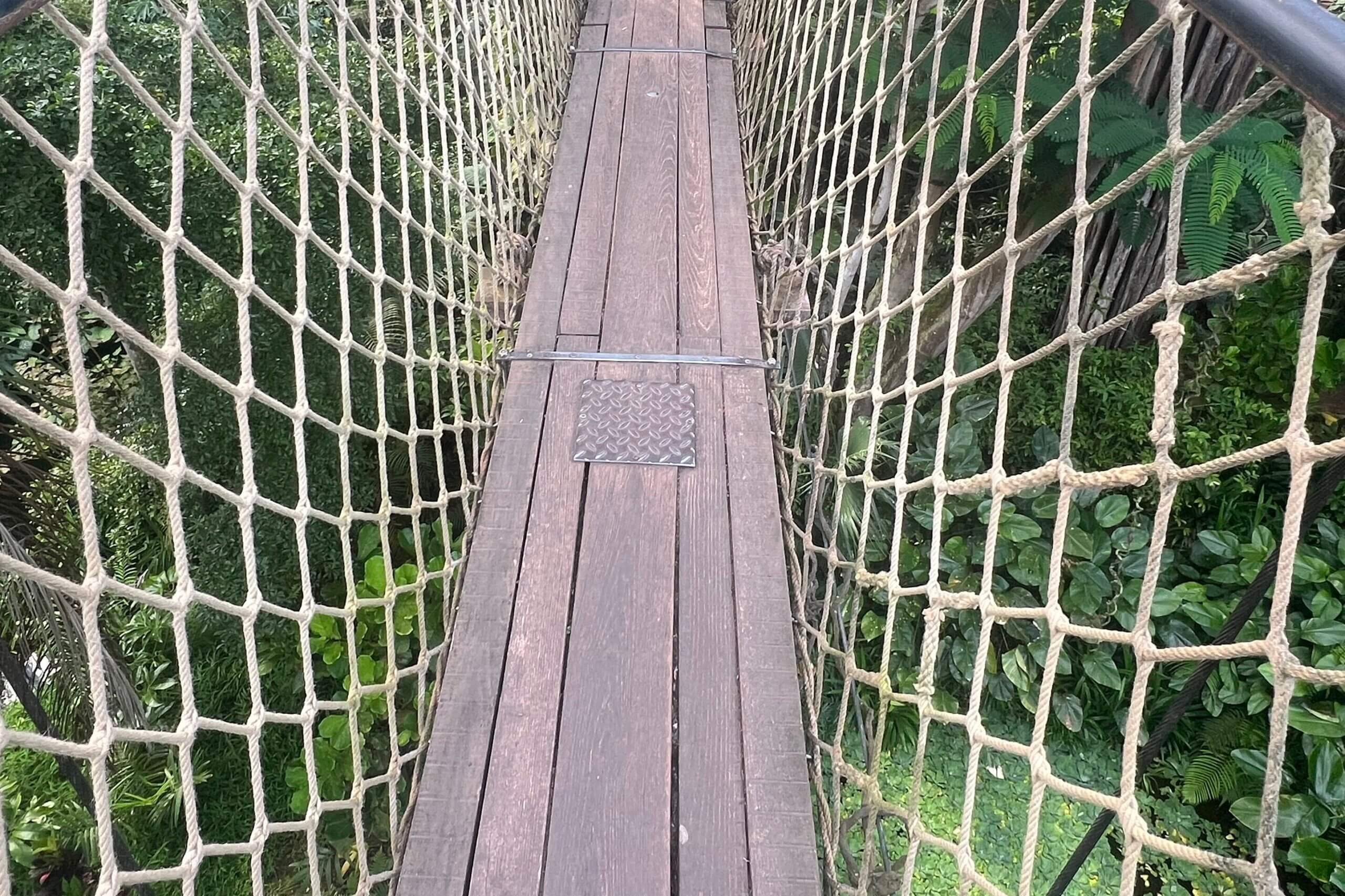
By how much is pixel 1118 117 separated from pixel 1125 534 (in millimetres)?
982

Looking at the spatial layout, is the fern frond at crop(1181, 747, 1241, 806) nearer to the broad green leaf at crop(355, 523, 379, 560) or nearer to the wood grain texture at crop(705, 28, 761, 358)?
the wood grain texture at crop(705, 28, 761, 358)

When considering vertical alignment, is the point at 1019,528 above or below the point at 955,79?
below

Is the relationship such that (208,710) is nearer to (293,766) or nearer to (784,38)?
(293,766)

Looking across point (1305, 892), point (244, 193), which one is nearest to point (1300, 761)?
point (1305, 892)

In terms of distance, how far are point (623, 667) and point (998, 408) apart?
0.60 metres

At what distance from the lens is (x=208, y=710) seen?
2.26 metres

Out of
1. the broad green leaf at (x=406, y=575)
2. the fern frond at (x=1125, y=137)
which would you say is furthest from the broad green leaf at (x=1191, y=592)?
the broad green leaf at (x=406, y=575)

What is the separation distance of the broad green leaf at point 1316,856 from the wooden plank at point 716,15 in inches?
101

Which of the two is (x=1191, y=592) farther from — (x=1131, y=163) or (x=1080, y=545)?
(x=1131, y=163)

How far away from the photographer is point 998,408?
3.31 ft

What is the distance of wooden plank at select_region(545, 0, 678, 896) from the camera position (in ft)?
2.96

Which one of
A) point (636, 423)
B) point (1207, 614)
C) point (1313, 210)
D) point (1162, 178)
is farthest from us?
point (1207, 614)

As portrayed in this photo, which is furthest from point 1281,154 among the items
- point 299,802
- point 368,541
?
point 299,802

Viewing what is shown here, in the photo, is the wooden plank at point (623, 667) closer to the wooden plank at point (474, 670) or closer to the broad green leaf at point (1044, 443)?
the wooden plank at point (474, 670)
